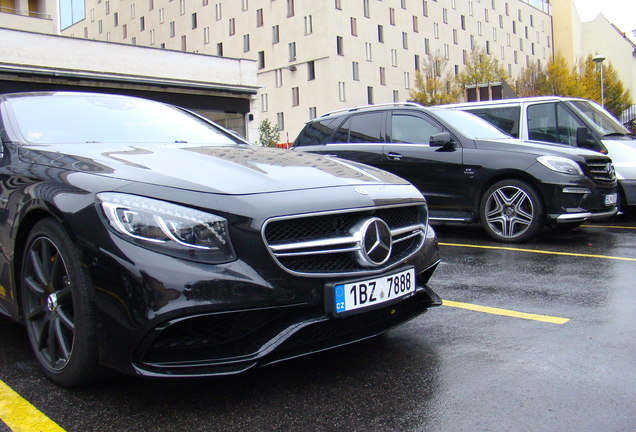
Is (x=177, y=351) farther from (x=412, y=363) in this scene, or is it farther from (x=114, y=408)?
(x=412, y=363)

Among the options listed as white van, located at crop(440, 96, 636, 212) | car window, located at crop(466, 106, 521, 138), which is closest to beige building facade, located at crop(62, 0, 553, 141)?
car window, located at crop(466, 106, 521, 138)

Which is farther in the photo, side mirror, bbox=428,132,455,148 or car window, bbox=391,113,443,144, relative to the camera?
car window, bbox=391,113,443,144

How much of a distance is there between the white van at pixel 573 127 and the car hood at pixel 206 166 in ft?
19.9

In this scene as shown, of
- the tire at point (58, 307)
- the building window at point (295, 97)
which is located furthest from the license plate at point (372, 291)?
the building window at point (295, 97)

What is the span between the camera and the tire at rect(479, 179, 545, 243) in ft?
22.3

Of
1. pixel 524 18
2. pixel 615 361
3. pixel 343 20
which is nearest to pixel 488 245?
pixel 615 361

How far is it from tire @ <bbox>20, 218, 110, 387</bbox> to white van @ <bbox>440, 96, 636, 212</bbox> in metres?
7.09

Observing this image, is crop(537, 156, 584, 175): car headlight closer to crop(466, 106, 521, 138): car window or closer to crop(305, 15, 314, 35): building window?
crop(466, 106, 521, 138): car window

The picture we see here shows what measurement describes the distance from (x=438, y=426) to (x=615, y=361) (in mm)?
1139

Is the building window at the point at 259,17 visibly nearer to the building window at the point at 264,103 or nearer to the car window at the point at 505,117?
the building window at the point at 264,103

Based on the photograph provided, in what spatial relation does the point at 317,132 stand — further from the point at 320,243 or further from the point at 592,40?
the point at 592,40

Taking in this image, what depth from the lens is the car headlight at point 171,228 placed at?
2.40m

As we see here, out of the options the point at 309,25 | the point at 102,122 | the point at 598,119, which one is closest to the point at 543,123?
the point at 598,119

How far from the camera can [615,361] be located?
2.91 m
